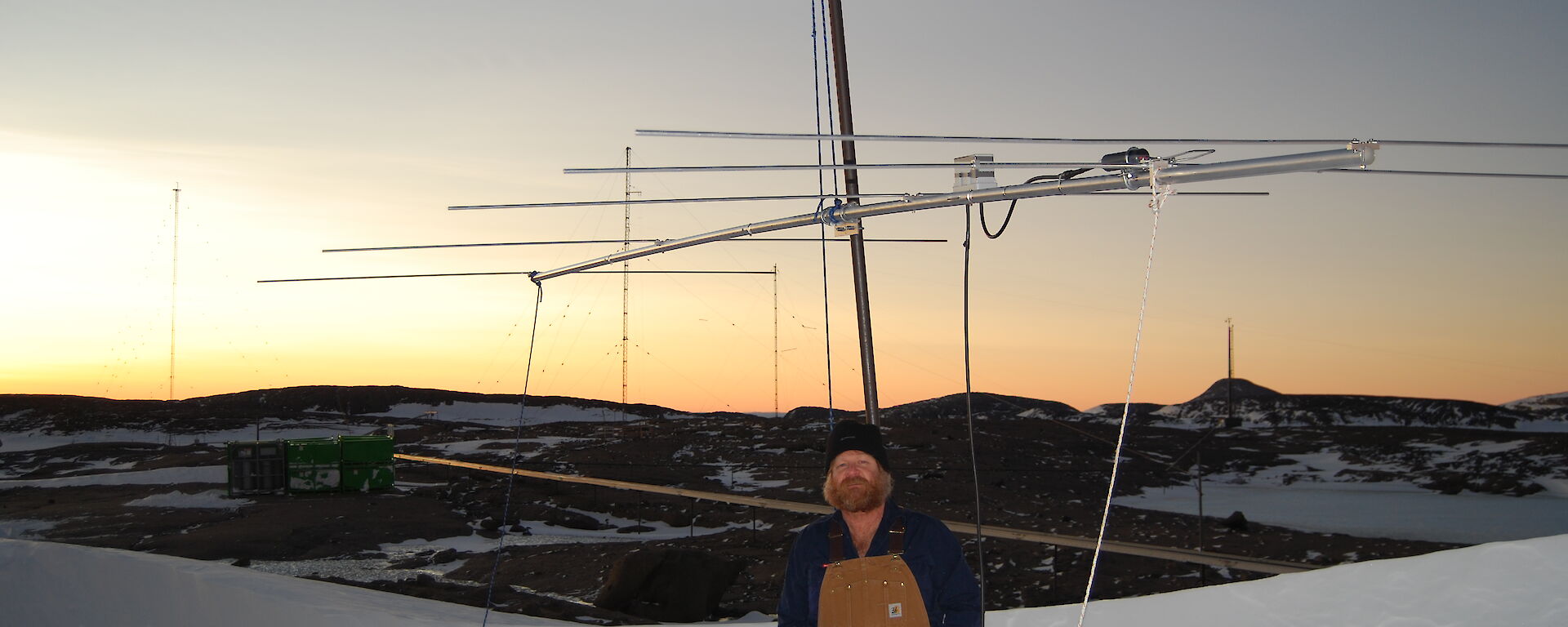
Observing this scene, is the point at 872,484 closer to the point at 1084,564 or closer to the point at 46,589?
the point at 46,589

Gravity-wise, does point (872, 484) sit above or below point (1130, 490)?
above

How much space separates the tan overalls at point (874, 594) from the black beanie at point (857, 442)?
301 millimetres

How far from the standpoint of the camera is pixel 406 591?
10953 mm

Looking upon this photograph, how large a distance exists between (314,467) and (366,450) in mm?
1065

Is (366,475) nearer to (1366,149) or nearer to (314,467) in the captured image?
(314,467)

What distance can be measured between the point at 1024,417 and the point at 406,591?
3405 centimetres

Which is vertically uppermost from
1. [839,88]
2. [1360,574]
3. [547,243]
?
[839,88]

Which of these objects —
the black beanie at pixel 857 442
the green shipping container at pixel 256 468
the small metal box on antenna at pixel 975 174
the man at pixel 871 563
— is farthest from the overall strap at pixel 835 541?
the green shipping container at pixel 256 468

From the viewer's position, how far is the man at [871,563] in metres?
3.42

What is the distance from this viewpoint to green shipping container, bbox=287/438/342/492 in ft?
71.5

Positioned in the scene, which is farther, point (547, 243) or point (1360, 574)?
point (547, 243)

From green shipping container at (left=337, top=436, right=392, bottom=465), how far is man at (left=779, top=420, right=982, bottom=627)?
20.5 m

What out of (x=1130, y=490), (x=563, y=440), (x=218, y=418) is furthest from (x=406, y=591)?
(x=218, y=418)

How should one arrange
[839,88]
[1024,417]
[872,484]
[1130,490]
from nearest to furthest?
[872,484] < [839,88] < [1130,490] < [1024,417]
